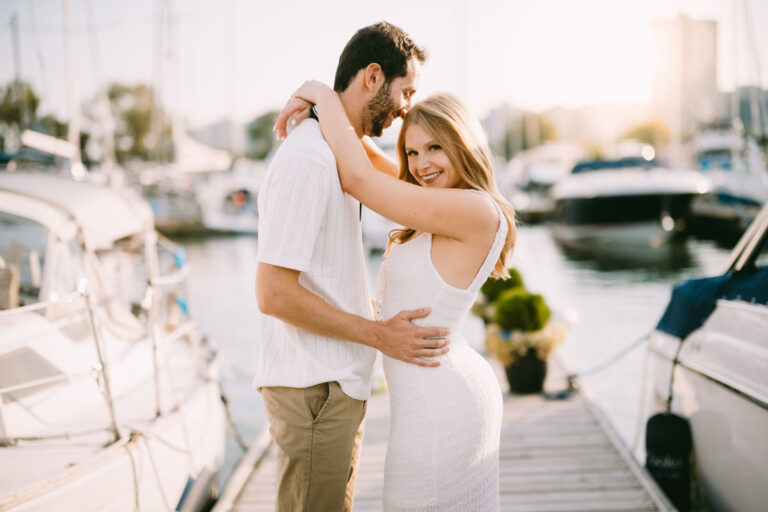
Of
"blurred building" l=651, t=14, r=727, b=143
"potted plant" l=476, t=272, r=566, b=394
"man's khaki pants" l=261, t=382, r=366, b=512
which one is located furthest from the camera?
"blurred building" l=651, t=14, r=727, b=143

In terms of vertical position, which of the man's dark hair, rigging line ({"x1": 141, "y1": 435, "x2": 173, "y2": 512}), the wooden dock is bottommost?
the wooden dock

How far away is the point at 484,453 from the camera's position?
2.16 m

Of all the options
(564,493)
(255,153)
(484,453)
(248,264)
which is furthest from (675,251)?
(255,153)

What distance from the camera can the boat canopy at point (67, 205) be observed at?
13.8 ft

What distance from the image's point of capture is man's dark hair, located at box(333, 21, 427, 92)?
2.16 m

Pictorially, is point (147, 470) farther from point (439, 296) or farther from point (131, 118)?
point (131, 118)

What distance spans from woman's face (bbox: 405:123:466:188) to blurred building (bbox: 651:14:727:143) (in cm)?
2260

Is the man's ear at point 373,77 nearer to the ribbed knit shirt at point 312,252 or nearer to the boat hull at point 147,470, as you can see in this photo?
the ribbed knit shirt at point 312,252

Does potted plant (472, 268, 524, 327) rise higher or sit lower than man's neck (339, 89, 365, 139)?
lower

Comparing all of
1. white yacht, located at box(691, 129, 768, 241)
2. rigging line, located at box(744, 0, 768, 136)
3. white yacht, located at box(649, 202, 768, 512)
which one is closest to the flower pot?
white yacht, located at box(649, 202, 768, 512)

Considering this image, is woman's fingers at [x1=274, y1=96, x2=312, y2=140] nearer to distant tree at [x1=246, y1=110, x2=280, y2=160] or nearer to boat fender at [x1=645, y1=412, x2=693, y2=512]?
boat fender at [x1=645, y1=412, x2=693, y2=512]

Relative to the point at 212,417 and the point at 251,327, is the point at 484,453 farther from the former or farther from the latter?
the point at 251,327

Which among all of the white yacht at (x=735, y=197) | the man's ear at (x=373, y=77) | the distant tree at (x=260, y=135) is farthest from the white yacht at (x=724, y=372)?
the distant tree at (x=260, y=135)

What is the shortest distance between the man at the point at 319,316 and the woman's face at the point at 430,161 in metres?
0.19
